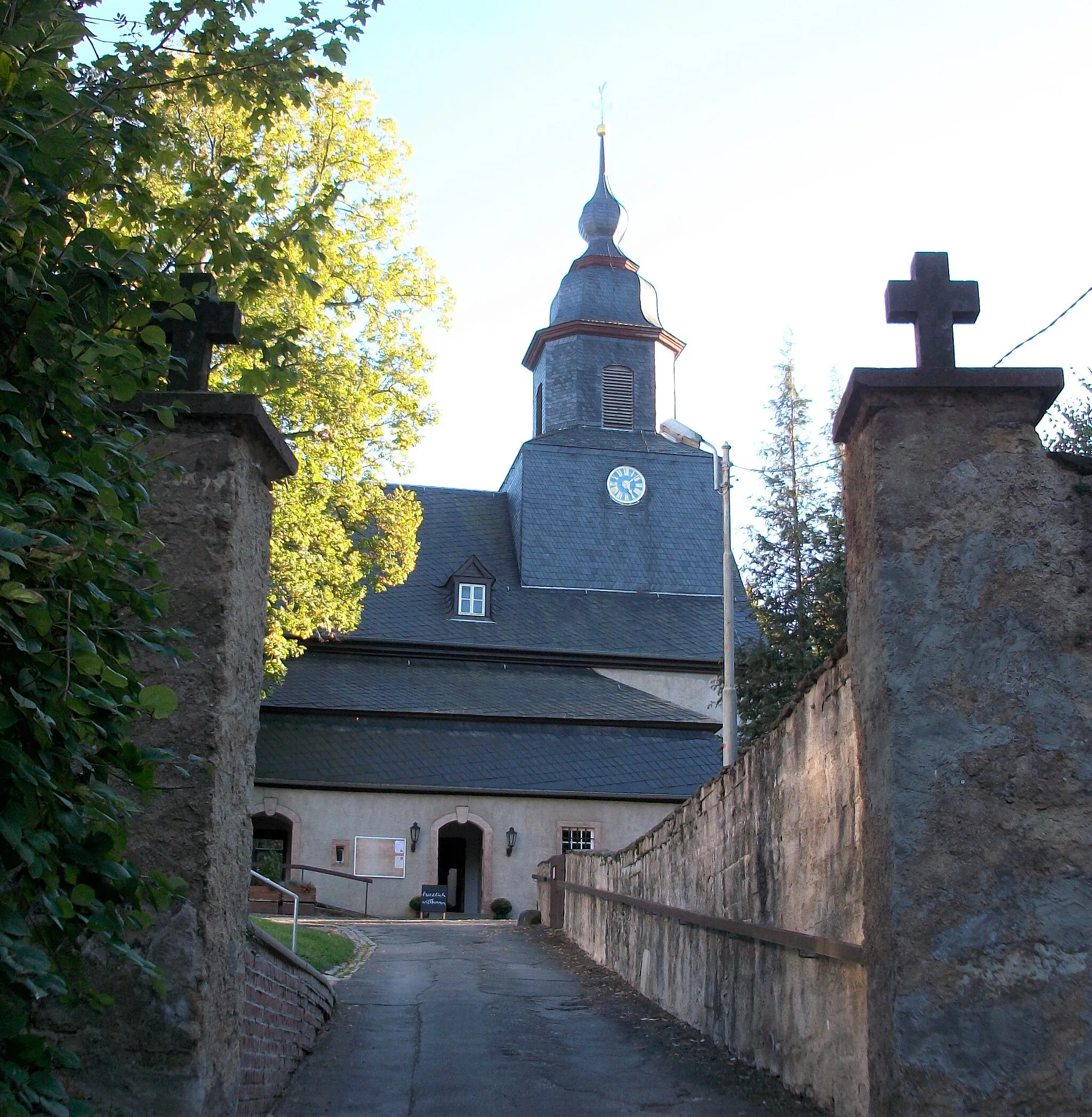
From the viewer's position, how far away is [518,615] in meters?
34.8

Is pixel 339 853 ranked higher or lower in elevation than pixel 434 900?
higher

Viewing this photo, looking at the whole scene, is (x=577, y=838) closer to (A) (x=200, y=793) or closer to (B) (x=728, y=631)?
(B) (x=728, y=631)

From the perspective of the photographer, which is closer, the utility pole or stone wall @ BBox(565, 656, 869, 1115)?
stone wall @ BBox(565, 656, 869, 1115)

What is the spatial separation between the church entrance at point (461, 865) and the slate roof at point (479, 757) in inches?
55.4

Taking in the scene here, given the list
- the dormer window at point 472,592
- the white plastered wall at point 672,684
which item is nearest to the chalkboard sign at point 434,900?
the white plastered wall at point 672,684

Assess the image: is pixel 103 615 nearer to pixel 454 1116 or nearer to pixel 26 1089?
pixel 26 1089

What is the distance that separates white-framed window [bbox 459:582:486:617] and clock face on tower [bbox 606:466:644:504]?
459cm

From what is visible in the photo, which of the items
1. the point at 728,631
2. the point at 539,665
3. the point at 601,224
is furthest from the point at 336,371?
the point at 601,224

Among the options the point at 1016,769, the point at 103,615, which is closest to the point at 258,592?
the point at 103,615

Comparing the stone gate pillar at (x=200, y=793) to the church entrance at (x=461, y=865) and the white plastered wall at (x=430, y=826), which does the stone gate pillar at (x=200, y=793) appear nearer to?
the white plastered wall at (x=430, y=826)

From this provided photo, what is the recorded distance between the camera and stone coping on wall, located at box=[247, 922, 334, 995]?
5910 millimetres

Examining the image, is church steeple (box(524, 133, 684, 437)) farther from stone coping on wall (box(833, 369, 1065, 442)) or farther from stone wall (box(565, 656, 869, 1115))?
stone coping on wall (box(833, 369, 1065, 442))

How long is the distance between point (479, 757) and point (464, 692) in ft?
8.38

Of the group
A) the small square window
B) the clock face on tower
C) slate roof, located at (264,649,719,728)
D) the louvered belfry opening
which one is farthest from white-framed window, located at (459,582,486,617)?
the small square window
